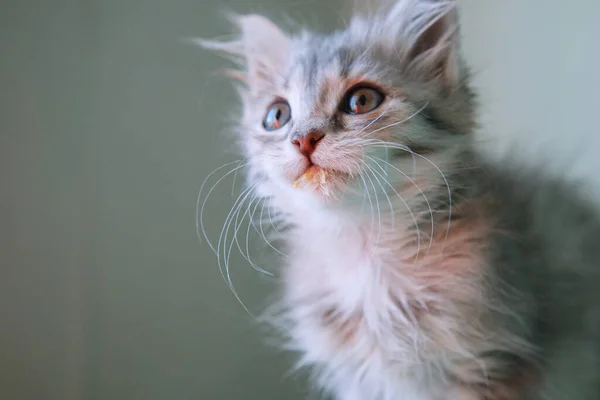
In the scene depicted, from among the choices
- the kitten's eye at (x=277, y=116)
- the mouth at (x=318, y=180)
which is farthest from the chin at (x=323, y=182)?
the kitten's eye at (x=277, y=116)

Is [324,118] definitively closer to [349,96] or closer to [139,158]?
[349,96]

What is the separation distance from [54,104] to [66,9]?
14cm

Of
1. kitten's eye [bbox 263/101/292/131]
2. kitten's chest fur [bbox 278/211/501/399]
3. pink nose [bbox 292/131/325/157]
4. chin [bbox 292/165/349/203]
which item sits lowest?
kitten's chest fur [bbox 278/211/501/399]

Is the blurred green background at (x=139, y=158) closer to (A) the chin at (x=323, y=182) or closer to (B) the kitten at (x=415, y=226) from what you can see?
(B) the kitten at (x=415, y=226)

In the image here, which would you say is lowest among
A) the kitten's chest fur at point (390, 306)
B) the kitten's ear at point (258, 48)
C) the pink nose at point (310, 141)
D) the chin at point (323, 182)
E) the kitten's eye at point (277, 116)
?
the kitten's chest fur at point (390, 306)

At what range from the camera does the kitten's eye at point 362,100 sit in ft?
2.23

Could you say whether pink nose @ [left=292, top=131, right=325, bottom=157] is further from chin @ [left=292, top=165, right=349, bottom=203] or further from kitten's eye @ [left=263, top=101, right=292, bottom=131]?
kitten's eye @ [left=263, top=101, right=292, bottom=131]

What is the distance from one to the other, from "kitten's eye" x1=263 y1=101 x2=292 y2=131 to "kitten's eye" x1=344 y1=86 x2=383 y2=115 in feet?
0.33

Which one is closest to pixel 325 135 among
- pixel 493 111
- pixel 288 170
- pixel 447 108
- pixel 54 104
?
pixel 288 170

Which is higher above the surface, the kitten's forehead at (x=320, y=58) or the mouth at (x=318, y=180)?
the kitten's forehead at (x=320, y=58)

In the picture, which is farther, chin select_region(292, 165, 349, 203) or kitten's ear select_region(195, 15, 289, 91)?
kitten's ear select_region(195, 15, 289, 91)

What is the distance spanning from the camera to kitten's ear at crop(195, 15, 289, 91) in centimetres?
81

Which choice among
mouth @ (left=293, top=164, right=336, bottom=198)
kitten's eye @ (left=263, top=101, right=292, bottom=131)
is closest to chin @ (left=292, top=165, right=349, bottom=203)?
mouth @ (left=293, top=164, right=336, bottom=198)

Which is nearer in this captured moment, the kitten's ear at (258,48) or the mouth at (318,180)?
the mouth at (318,180)
